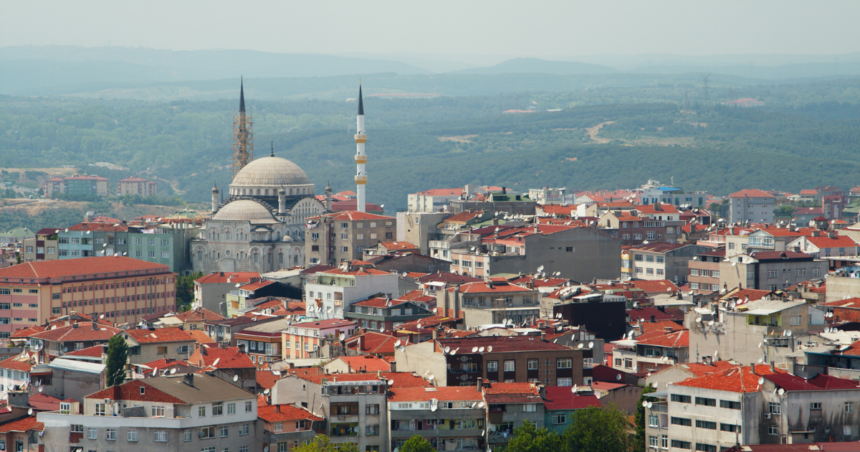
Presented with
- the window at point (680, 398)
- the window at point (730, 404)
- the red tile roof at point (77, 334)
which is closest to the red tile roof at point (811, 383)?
the window at point (730, 404)

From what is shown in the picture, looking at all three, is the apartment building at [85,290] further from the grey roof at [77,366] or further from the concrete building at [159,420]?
the concrete building at [159,420]

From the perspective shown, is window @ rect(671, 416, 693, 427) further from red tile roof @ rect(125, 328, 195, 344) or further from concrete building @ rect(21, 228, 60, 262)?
concrete building @ rect(21, 228, 60, 262)

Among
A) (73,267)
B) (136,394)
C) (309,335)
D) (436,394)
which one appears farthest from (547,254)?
(136,394)

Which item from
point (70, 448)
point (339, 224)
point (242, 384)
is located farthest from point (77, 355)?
point (339, 224)

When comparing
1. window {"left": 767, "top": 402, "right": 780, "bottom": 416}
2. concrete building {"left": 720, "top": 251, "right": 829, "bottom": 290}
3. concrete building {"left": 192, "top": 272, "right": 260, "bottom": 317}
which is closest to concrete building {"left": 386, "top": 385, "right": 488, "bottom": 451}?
window {"left": 767, "top": 402, "right": 780, "bottom": 416}

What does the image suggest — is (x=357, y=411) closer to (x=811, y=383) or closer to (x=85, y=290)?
(x=811, y=383)

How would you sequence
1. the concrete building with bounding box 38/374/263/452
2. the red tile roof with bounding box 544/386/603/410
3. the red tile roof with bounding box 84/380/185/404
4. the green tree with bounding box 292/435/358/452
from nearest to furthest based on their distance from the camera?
1. the green tree with bounding box 292/435/358/452
2. the concrete building with bounding box 38/374/263/452
3. the red tile roof with bounding box 84/380/185/404
4. the red tile roof with bounding box 544/386/603/410
